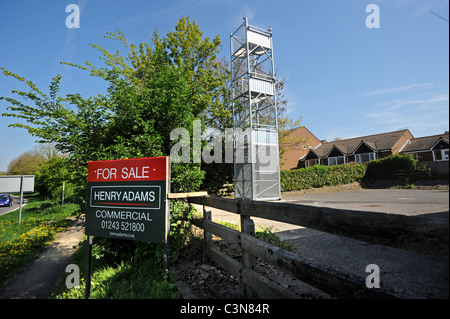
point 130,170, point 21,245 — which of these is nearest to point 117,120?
point 130,170

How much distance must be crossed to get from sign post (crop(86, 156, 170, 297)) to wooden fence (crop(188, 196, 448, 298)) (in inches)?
43.0

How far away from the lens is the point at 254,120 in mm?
15477

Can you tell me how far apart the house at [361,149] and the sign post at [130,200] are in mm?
3514

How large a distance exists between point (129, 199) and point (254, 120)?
1310 cm

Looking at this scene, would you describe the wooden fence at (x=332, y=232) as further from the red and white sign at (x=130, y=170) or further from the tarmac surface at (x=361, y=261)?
the red and white sign at (x=130, y=170)

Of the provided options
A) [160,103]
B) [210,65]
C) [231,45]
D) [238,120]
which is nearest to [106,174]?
[160,103]

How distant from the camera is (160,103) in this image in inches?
196

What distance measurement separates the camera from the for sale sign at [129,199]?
10.2 ft

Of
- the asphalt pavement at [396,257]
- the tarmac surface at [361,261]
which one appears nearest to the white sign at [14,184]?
the tarmac surface at [361,261]

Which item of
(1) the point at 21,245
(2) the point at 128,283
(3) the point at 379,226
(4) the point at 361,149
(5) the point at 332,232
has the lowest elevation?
(1) the point at 21,245

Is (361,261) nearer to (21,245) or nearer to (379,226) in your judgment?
(379,226)

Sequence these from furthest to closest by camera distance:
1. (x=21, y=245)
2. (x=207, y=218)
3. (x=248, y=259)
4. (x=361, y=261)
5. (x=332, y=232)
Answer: (x=21, y=245)
(x=207, y=218)
(x=361, y=261)
(x=248, y=259)
(x=332, y=232)

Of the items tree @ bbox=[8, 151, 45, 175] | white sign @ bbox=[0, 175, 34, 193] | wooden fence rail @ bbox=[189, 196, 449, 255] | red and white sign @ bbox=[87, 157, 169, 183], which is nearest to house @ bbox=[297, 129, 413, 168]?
wooden fence rail @ bbox=[189, 196, 449, 255]

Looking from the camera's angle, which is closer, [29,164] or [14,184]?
[14,184]
